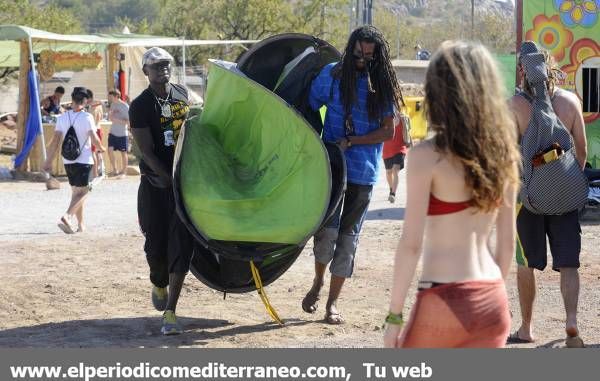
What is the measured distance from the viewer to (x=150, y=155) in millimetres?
7410

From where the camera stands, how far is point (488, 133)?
4059 mm

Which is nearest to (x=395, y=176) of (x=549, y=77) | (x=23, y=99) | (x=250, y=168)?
(x=23, y=99)

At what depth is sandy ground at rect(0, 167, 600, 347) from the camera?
7383mm

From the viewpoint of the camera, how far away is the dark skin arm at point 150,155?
7410mm

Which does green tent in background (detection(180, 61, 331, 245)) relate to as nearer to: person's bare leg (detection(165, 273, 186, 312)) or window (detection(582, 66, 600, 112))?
person's bare leg (detection(165, 273, 186, 312))

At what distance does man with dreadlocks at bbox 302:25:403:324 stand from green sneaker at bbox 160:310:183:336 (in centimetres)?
109

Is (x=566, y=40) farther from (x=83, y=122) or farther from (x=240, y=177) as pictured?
(x=240, y=177)

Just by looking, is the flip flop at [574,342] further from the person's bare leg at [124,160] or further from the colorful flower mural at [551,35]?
the person's bare leg at [124,160]

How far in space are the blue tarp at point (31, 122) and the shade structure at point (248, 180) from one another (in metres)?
12.9

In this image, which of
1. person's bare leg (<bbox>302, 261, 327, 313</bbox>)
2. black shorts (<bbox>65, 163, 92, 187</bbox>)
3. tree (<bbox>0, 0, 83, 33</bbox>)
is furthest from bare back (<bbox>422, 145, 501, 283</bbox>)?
tree (<bbox>0, 0, 83, 33</bbox>)

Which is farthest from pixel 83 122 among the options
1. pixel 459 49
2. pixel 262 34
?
pixel 262 34

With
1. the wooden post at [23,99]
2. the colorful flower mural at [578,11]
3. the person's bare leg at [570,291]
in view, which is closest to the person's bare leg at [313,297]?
the person's bare leg at [570,291]

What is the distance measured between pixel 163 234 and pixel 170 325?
2.09 ft

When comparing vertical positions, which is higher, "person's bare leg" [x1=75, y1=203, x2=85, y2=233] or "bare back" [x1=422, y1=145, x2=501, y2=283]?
"bare back" [x1=422, y1=145, x2=501, y2=283]
